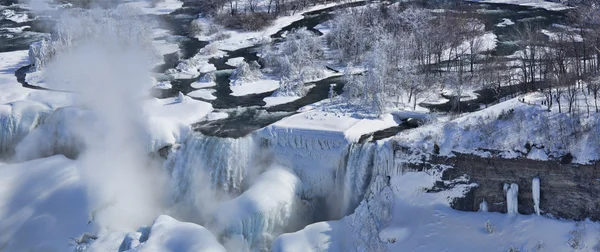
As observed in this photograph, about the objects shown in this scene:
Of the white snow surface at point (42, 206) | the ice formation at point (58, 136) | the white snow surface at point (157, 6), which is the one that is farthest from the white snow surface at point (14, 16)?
the white snow surface at point (42, 206)

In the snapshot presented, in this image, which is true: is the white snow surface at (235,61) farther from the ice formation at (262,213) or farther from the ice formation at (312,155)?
the ice formation at (262,213)

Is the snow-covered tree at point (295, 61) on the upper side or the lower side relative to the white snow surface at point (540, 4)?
lower

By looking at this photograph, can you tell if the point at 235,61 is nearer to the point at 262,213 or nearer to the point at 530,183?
the point at 262,213

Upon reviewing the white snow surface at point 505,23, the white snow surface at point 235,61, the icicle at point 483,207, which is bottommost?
the icicle at point 483,207

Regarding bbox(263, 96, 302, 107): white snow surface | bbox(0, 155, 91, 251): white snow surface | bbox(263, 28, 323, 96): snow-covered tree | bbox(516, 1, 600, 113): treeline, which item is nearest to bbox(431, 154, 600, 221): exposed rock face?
bbox(516, 1, 600, 113): treeline

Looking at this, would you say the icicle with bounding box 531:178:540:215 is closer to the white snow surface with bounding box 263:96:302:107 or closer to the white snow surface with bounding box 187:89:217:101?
the white snow surface with bounding box 263:96:302:107

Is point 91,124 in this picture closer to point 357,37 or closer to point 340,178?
point 340,178
